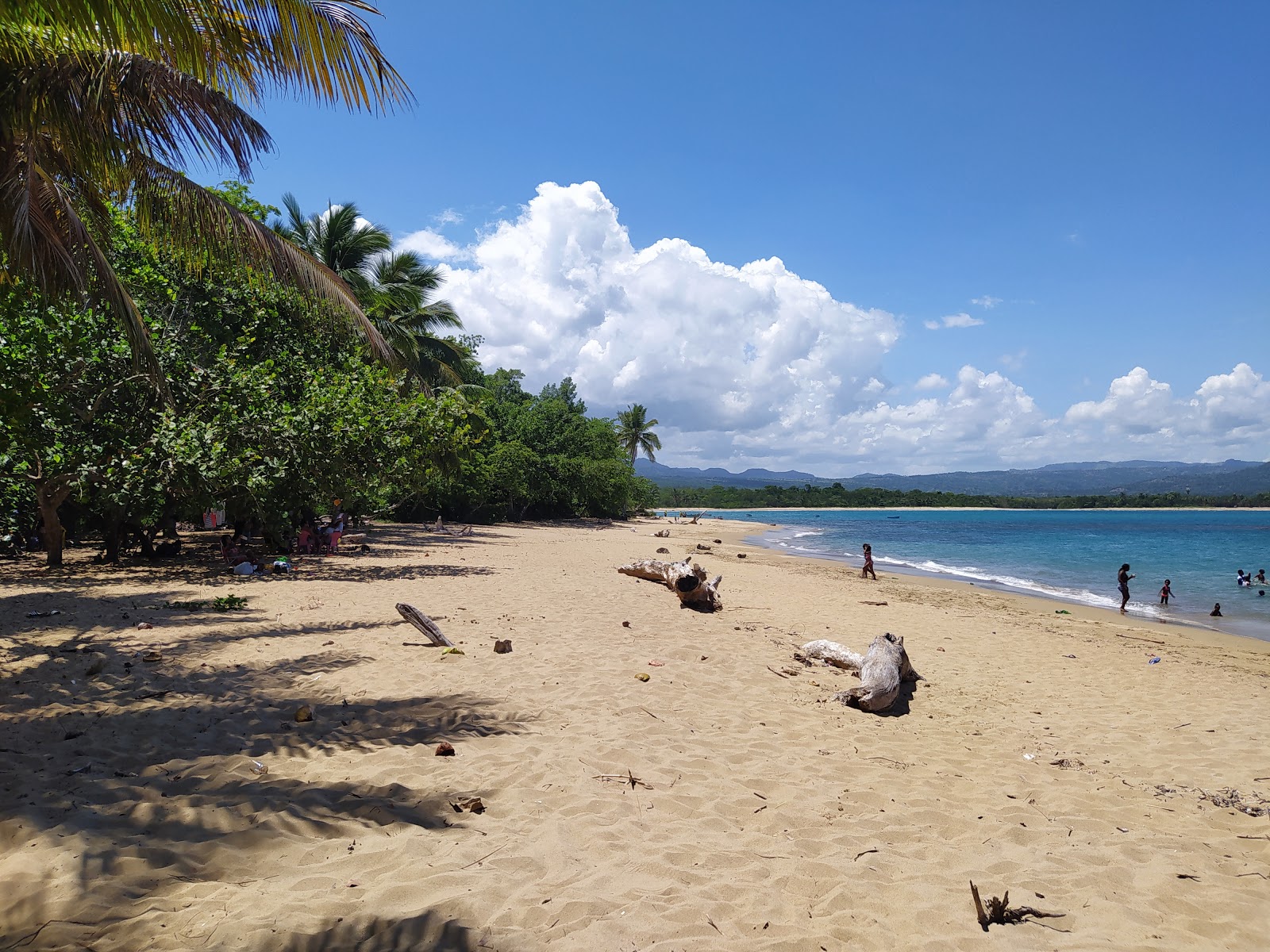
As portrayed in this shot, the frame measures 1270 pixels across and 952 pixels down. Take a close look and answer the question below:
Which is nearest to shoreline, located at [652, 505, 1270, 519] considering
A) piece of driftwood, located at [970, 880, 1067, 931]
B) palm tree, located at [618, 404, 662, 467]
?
palm tree, located at [618, 404, 662, 467]

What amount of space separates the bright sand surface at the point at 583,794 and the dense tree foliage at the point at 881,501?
99.4 meters

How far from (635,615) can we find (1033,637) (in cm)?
697

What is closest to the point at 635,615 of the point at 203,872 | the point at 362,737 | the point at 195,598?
the point at 362,737

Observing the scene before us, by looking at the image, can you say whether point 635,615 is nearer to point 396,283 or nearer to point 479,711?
point 479,711

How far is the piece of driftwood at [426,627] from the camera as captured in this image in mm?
7281

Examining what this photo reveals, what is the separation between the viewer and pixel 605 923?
2.84m

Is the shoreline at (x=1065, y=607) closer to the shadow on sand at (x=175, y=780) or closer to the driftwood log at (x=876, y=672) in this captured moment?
the driftwood log at (x=876, y=672)

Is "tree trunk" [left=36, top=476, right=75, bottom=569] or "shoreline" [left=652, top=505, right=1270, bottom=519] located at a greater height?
"tree trunk" [left=36, top=476, right=75, bottom=569]

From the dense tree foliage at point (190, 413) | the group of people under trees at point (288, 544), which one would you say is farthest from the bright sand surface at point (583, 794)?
the group of people under trees at point (288, 544)

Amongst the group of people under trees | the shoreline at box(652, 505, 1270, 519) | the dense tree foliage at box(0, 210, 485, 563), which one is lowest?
the shoreline at box(652, 505, 1270, 519)

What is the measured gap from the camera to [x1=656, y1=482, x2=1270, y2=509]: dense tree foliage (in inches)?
4345

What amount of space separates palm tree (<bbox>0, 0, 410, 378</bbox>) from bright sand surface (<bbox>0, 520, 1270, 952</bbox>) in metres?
3.86

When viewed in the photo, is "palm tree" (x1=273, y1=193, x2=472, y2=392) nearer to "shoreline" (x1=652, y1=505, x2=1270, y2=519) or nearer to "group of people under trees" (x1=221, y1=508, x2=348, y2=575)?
"group of people under trees" (x1=221, y1=508, x2=348, y2=575)

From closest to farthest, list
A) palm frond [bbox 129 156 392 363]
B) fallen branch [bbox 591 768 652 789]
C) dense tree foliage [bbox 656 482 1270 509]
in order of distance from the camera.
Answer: fallen branch [bbox 591 768 652 789] < palm frond [bbox 129 156 392 363] < dense tree foliage [bbox 656 482 1270 509]
